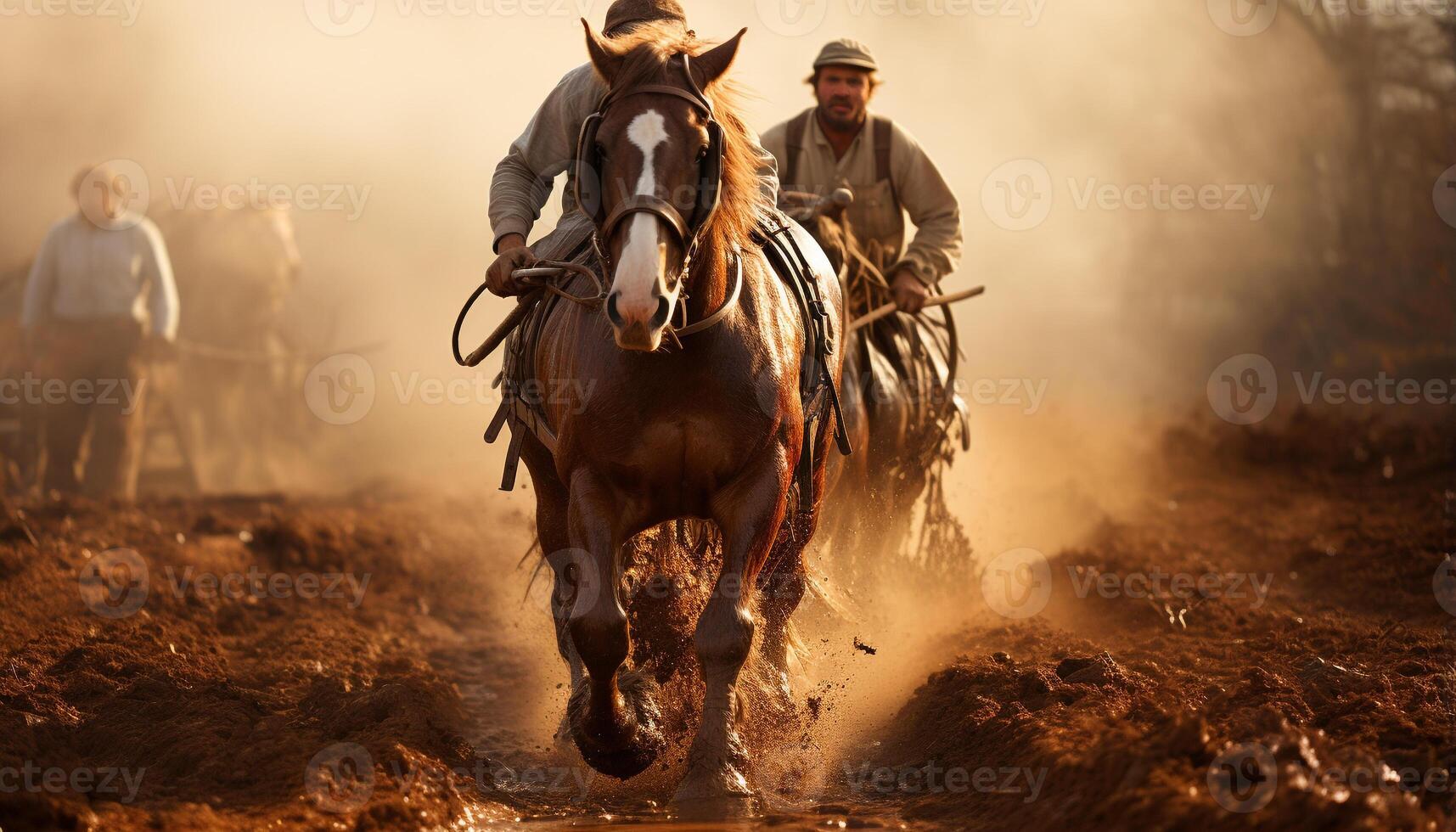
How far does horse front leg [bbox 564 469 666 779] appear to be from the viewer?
4539 millimetres

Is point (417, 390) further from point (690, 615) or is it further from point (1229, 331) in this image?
point (690, 615)

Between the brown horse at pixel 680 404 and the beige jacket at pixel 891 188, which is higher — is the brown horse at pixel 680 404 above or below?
below

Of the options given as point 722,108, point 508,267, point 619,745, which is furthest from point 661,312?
point 619,745

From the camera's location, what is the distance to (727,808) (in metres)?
4.41

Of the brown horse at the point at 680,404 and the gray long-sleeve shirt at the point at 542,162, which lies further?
the gray long-sleeve shirt at the point at 542,162

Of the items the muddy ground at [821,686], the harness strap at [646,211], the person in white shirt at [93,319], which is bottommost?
the muddy ground at [821,686]

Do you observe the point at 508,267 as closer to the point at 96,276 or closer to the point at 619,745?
the point at 619,745

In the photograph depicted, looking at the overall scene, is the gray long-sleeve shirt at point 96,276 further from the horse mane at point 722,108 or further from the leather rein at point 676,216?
the leather rein at point 676,216

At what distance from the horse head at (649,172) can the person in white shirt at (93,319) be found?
30.0 ft

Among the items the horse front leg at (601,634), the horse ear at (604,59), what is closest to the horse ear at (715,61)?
the horse ear at (604,59)

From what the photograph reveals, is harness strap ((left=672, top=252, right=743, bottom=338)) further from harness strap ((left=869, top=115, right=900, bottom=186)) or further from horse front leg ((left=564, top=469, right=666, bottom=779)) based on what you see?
harness strap ((left=869, top=115, right=900, bottom=186))

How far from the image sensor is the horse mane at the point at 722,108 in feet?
14.2

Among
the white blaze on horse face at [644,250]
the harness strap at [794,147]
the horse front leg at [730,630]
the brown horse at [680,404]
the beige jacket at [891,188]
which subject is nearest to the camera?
the white blaze on horse face at [644,250]

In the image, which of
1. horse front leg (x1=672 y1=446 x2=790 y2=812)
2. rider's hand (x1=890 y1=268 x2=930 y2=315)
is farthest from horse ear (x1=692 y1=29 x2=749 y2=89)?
rider's hand (x1=890 y1=268 x2=930 y2=315)
